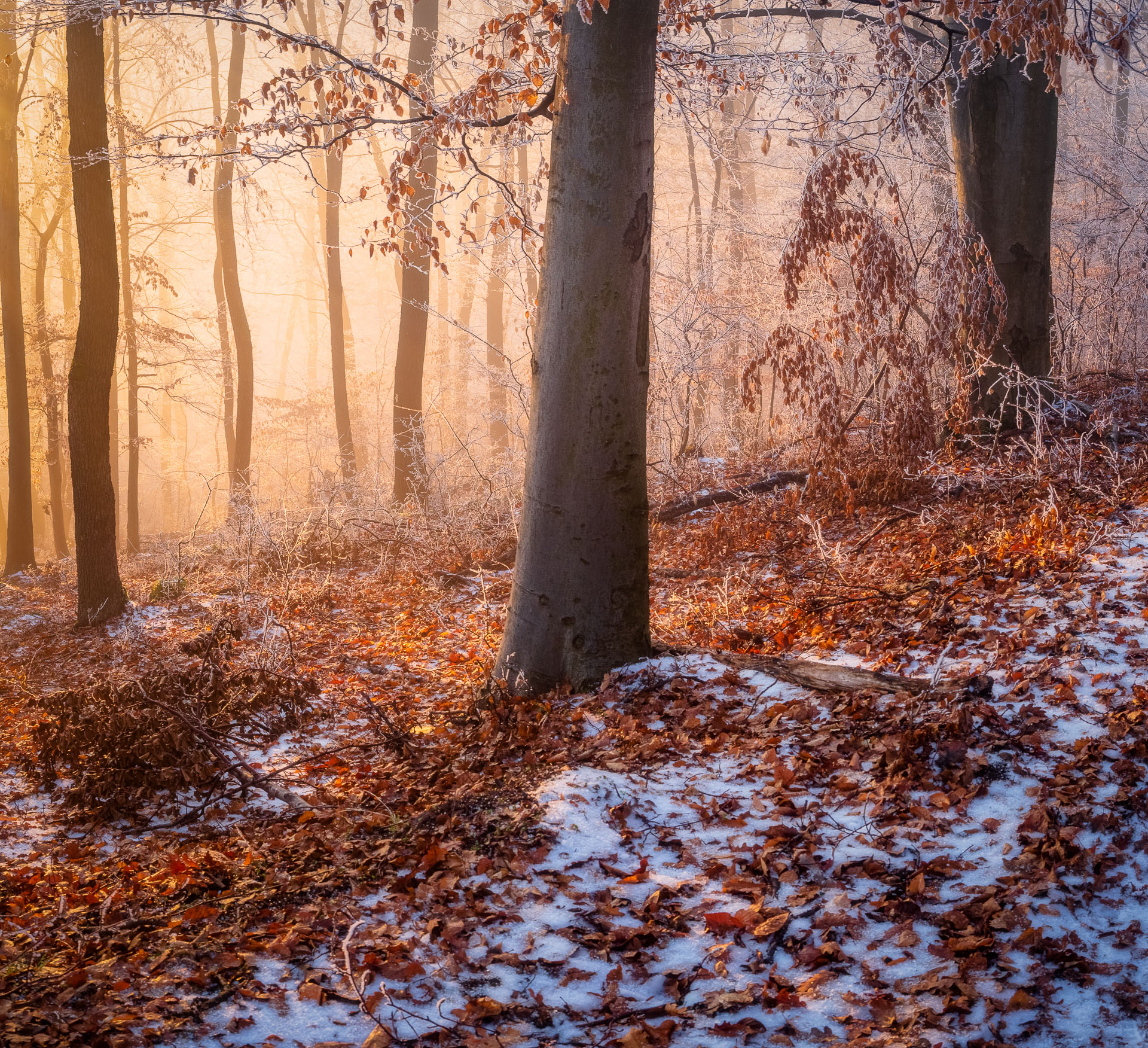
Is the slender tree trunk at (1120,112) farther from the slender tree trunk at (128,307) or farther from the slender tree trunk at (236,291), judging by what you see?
the slender tree trunk at (128,307)

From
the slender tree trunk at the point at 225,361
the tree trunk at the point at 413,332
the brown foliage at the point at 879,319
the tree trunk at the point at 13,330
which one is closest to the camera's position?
the brown foliage at the point at 879,319

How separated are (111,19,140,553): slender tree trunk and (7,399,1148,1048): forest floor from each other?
1384cm

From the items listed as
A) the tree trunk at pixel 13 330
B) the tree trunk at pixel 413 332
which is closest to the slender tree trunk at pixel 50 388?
the tree trunk at pixel 13 330

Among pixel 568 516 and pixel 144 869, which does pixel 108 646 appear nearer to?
pixel 144 869

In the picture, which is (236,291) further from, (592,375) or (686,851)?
(686,851)

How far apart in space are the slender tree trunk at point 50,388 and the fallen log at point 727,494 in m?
13.5

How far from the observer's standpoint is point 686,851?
3.44 metres

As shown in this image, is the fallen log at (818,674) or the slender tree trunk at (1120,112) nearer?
the fallen log at (818,674)

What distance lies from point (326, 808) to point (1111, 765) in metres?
3.54

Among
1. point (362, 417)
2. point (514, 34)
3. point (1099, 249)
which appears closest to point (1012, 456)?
point (514, 34)

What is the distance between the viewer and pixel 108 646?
8539 mm

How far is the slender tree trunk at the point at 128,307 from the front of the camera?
16.6m

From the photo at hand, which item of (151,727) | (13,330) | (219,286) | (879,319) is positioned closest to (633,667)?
(151,727)

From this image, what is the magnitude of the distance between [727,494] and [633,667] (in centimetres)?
513
